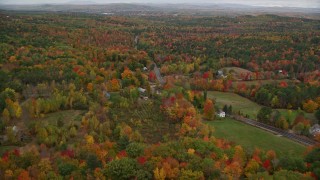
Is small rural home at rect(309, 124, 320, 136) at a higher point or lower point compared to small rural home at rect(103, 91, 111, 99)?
lower

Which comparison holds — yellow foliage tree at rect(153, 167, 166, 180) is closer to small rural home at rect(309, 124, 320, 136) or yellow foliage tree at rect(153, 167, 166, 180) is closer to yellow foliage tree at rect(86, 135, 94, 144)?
yellow foliage tree at rect(86, 135, 94, 144)

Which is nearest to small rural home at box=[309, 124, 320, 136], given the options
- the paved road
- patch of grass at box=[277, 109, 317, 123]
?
the paved road

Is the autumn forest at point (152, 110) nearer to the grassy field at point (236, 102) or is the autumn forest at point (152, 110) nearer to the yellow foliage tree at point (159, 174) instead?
the yellow foliage tree at point (159, 174)

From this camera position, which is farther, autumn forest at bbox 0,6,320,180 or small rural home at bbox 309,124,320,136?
small rural home at bbox 309,124,320,136

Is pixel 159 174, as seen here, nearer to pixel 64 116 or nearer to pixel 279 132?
pixel 279 132

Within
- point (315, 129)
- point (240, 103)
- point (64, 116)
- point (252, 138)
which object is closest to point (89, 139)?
point (64, 116)

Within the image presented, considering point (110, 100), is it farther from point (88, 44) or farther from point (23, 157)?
point (88, 44)

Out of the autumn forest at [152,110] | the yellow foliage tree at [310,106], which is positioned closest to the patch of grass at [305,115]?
the autumn forest at [152,110]
